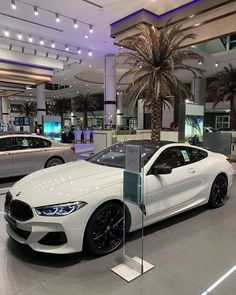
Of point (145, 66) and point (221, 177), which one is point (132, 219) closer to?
point (221, 177)

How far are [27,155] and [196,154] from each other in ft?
13.8

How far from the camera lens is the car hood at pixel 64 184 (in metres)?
2.65

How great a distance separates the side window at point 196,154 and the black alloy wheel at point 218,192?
0.46 metres

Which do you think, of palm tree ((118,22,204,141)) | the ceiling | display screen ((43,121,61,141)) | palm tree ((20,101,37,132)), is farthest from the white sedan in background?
palm tree ((20,101,37,132))

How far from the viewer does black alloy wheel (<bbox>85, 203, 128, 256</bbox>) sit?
2678mm

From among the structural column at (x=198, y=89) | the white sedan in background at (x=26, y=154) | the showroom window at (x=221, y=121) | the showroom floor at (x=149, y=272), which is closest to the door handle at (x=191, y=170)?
the showroom floor at (x=149, y=272)

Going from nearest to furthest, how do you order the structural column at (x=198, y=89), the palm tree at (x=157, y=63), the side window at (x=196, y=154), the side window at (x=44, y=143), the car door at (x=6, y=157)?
the side window at (x=196, y=154) < the car door at (x=6, y=157) < the side window at (x=44, y=143) < the palm tree at (x=157, y=63) < the structural column at (x=198, y=89)

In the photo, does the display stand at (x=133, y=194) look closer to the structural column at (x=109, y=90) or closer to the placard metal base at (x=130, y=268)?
the placard metal base at (x=130, y=268)

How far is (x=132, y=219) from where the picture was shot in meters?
3.01

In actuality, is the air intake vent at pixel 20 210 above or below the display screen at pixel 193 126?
below

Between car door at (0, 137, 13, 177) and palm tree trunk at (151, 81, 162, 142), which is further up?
palm tree trunk at (151, 81, 162, 142)

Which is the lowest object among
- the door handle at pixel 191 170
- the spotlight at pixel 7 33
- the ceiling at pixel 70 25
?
the door handle at pixel 191 170

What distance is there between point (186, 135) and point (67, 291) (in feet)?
22.2

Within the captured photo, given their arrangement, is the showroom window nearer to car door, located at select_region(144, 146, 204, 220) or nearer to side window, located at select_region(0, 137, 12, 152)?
side window, located at select_region(0, 137, 12, 152)
